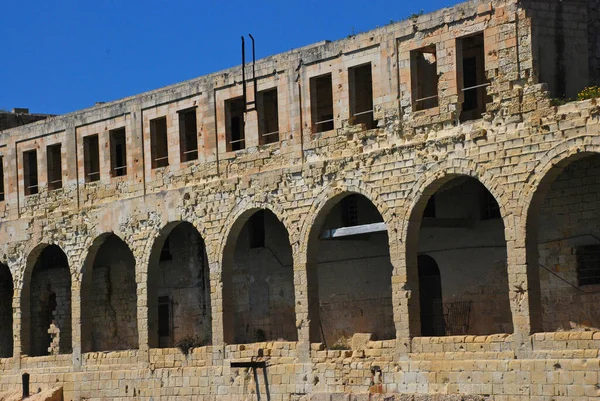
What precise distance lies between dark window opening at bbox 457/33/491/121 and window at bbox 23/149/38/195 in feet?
42.9

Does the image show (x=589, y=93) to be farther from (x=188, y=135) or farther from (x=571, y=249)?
(x=188, y=135)

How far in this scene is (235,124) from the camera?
101 ft

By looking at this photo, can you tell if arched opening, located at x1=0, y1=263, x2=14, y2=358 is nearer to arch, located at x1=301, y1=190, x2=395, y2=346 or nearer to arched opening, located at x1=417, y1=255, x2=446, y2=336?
arch, located at x1=301, y1=190, x2=395, y2=346

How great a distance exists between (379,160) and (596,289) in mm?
4676

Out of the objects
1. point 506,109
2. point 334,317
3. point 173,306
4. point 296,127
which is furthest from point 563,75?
point 173,306

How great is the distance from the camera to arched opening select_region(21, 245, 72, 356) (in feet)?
113

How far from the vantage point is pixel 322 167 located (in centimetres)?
2686

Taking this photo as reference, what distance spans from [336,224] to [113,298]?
24.3ft

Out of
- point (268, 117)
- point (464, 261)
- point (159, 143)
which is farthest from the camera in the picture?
point (159, 143)

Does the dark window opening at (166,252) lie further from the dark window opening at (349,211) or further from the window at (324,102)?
the window at (324,102)

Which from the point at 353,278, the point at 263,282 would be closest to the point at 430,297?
the point at 353,278

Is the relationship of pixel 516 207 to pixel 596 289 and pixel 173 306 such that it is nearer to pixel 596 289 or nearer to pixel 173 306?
pixel 596 289

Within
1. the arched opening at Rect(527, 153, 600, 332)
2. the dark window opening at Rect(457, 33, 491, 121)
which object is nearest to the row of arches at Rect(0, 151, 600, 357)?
the arched opening at Rect(527, 153, 600, 332)

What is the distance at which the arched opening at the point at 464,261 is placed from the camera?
26109mm
